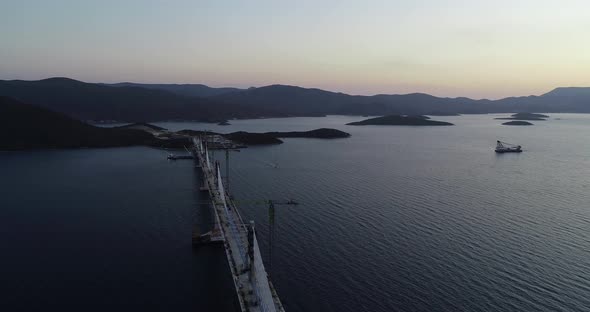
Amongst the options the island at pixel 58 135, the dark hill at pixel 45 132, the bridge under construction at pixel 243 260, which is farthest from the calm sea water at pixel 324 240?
the island at pixel 58 135

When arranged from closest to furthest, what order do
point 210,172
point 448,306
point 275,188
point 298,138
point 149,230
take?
point 448,306
point 149,230
point 275,188
point 210,172
point 298,138

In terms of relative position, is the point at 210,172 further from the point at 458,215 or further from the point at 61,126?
the point at 61,126

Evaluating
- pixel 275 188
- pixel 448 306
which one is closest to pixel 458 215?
pixel 448 306

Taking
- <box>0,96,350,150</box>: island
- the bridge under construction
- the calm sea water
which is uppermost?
<box>0,96,350,150</box>: island

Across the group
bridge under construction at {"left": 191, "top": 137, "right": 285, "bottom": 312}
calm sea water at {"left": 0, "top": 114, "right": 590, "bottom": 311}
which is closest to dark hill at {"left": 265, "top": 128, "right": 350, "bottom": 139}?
calm sea water at {"left": 0, "top": 114, "right": 590, "bottom": 311}

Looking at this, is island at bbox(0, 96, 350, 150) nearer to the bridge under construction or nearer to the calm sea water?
the calm sea water

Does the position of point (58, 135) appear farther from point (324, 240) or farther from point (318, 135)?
point (324, 240)

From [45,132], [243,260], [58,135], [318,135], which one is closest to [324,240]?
[243,260]
